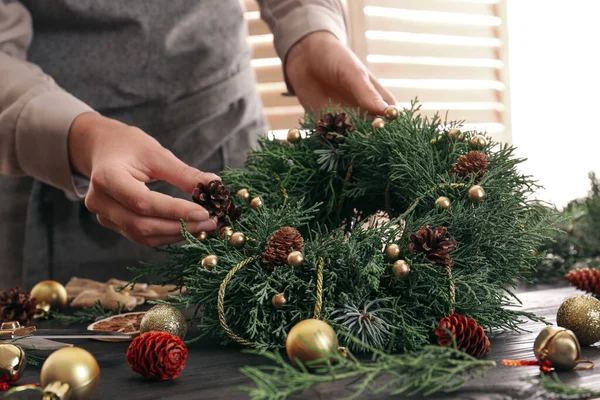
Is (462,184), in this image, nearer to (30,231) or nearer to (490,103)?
(30,231)

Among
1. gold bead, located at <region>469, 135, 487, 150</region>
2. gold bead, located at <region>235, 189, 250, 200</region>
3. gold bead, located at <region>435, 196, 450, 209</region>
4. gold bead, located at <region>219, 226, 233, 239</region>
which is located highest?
gold bead, located at <region>469, 135, 487, 150</region>

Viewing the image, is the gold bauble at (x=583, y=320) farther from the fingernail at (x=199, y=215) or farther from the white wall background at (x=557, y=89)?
the white wall background at (x=557, y=89)

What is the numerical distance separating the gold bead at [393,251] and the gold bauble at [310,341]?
0.38ft

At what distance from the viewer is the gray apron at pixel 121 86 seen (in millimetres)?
1107

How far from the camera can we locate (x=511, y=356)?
21.0 inches

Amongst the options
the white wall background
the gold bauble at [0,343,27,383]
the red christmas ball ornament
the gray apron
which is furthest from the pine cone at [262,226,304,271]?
the white wall background

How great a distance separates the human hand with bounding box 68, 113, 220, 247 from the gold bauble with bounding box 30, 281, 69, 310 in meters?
0.14

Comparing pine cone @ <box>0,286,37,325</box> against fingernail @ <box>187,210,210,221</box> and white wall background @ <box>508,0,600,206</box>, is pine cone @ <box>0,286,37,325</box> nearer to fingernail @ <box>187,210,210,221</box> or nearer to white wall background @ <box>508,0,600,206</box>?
fingernail @ <box>187,210,210,221</box>

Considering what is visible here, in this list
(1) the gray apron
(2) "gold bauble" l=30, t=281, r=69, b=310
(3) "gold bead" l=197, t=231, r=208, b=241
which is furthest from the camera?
(1) the gray apron

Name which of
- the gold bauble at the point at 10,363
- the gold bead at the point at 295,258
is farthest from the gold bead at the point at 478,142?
the gold bauble at the point at 10,363

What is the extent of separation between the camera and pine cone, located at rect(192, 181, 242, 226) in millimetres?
671

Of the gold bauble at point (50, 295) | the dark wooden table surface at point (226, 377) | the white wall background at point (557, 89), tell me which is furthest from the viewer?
the white wall background at point (557, 89)

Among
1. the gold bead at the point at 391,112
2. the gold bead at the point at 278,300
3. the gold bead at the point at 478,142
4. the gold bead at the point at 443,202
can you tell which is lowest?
the gold bead at the point at 278,300

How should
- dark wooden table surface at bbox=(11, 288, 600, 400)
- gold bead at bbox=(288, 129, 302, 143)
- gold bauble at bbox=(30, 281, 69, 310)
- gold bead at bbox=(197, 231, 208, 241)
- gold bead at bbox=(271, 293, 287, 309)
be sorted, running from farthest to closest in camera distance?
1. gold bauble at bbox=(30, 281, 69, 310)
2. gold bead at bbox=(288, 129, 302, 143)
3. gold bead at bbox=(197, 231, 208, 241)
4. gold bead at bbox=(271, 293, 287, 309)
5. dark wooden table surface at bbox=(11, 288, 600, 400)
